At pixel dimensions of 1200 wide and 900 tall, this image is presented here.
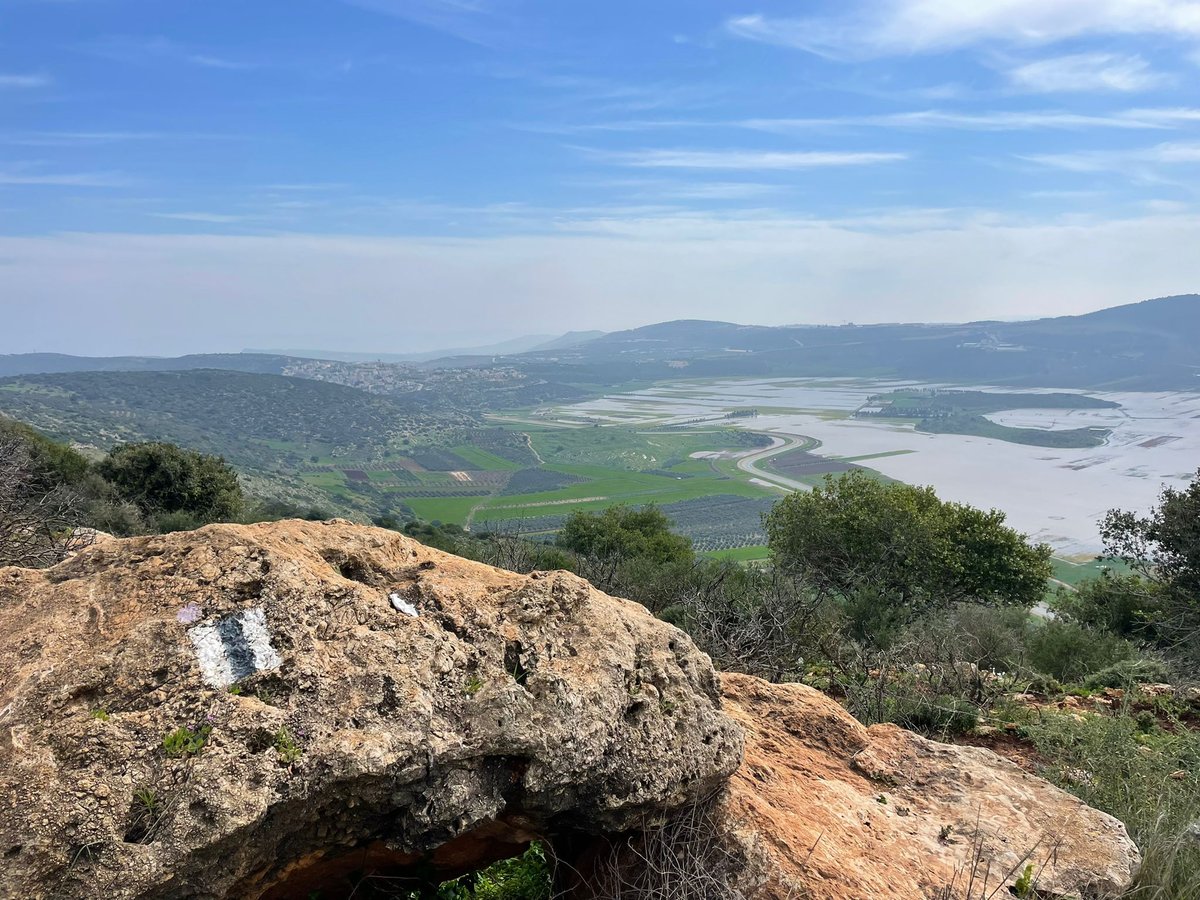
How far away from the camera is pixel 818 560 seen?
76.8 feet

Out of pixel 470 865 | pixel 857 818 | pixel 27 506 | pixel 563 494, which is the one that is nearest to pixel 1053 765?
pixel 857 818

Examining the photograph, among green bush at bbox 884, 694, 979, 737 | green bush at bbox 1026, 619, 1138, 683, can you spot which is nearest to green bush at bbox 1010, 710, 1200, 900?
green bush at bbox 884, 694, 979, 737

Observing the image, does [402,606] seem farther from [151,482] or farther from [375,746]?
[151,482]

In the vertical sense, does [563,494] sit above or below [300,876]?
below

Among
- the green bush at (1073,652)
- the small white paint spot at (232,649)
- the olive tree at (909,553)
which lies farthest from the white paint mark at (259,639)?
the olive tree at (909,553)

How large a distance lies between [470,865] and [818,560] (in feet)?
68.8

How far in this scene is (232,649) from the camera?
3.28 m

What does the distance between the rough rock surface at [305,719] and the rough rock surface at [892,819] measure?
57cm

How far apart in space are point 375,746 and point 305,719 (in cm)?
33

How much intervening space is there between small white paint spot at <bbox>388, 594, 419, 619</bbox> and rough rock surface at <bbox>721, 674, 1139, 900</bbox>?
2.14 meters

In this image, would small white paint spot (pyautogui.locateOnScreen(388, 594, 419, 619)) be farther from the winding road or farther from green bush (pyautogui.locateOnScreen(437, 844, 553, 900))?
the winding road

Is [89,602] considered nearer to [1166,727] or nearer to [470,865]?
[470,865]

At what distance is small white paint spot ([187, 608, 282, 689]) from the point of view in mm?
3189

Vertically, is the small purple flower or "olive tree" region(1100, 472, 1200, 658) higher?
the small purple flower
